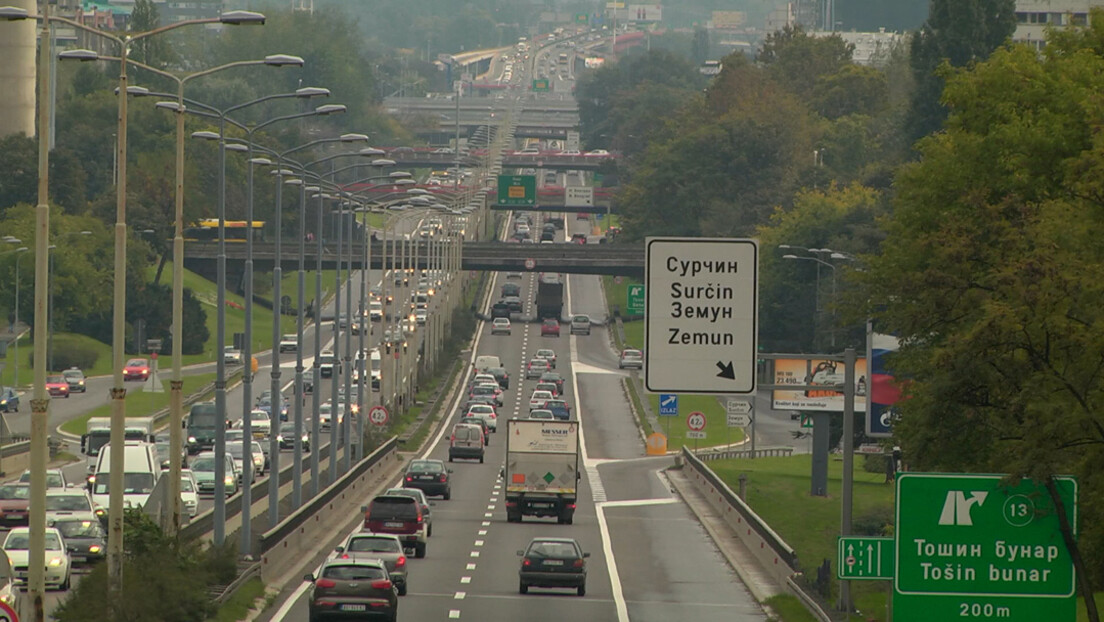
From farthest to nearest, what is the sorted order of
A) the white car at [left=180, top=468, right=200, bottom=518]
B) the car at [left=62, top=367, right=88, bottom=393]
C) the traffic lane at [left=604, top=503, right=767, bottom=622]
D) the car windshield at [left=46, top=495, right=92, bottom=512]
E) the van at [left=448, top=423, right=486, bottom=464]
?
the car at [left=62, top=367, right=88, bottom=393], the van at [left=448, top=423, right=486, bottom=464], the white car at [left=180, top=468, right=200, bottom=518], the car windshield at [left=46, top=495, right=92, bottom=512], the traffic lane at [left=604, top=503, right=767, bottom=622]

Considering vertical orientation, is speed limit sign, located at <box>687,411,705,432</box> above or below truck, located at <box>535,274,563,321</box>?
above

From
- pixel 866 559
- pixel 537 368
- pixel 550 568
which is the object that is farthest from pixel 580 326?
pixel 866 559

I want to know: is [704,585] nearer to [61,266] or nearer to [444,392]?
[444,392]

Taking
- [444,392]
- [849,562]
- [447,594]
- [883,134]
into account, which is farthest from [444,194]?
[849,562]

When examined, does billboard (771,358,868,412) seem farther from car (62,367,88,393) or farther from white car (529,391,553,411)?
car (62,367,88,393)

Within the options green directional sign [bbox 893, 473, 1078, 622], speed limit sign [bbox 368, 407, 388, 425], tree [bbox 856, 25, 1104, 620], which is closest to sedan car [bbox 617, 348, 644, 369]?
speed limit sign [bbox 368, 407, 388, 425]

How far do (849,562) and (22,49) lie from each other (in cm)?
12548

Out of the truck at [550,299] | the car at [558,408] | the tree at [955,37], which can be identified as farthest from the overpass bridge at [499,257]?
the car at [558,408]

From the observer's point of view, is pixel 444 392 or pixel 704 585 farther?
pixel 444 392

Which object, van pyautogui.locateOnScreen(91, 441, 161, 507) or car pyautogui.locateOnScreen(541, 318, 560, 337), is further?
car pyautogui.locateOnScreen(541, 318, 560, 337)

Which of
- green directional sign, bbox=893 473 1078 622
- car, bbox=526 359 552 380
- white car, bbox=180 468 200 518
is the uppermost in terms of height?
green directional sign, bbox=893 473 1078 622

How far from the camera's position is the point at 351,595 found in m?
39.3

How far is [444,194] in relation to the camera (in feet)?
622

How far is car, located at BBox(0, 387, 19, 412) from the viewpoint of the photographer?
332 ft
